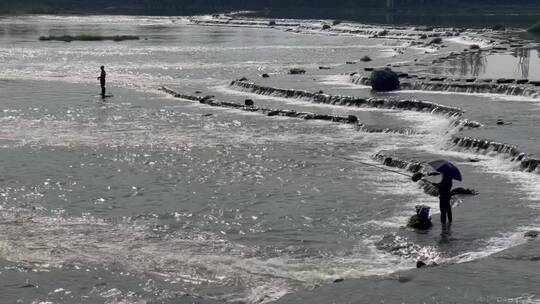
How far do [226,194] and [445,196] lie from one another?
27.4 ft

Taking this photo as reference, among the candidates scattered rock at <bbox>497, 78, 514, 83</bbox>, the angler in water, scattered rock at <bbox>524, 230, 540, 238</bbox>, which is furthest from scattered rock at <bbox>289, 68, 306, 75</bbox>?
scattered rock at <bbox>524, 230, 540, 238</bbox>

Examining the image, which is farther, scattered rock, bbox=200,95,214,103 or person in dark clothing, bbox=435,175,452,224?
scattered rock, bbox=200,95,214,103

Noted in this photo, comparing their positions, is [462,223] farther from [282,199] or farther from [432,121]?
[432,121]

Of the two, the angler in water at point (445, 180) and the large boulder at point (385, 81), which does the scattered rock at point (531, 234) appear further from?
the large boulder at point (385, 81)

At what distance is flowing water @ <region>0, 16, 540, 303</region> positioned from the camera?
70.2 feet

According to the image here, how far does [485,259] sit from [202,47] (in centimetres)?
8715

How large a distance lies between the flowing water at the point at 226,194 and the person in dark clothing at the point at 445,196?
0.40 meters

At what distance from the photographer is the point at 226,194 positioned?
98.5 ft

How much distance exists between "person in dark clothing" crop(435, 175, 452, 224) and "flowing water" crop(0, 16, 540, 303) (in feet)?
1.31

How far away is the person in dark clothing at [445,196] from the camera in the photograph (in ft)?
80.0

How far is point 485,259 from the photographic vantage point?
21.7m

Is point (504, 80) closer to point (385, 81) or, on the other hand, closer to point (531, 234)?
point (385, 81)

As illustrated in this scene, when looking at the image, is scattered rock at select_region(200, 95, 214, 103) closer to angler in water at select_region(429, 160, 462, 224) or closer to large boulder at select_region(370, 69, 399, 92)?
large boulder at select_region(370, 69, 399, 92)

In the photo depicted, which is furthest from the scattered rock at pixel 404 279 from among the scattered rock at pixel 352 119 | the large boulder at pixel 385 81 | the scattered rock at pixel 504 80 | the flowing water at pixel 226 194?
the scattered rock at pixel 504 80
